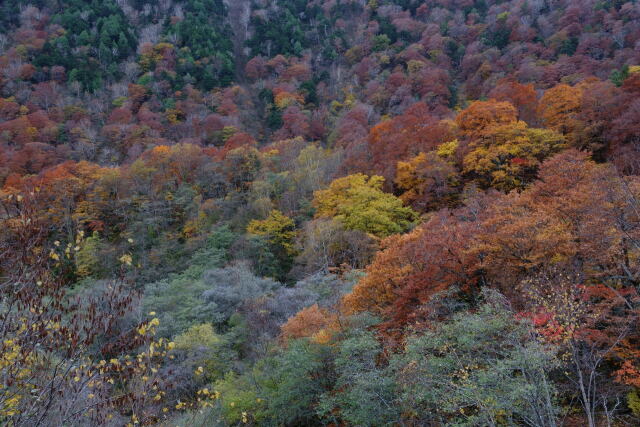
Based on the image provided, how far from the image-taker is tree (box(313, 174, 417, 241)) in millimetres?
25281

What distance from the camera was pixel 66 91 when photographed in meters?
60.0

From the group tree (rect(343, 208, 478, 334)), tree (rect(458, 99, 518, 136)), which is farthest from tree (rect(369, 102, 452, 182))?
tree (rect(343, 208, 478, 334))

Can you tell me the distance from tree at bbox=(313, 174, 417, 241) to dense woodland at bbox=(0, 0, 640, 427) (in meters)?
0.19

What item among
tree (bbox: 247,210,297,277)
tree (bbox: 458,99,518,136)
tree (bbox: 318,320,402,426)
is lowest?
tree (bbox: 247,210,297,277)

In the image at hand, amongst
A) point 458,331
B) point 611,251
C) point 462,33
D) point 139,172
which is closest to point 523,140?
point 611,251

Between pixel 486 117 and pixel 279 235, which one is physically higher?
pixel 486 117

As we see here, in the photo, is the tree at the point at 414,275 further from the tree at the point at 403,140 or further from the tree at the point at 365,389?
the tree at the point at 403,140

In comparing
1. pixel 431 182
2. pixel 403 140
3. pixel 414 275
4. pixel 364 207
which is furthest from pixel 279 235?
pixel 414 275

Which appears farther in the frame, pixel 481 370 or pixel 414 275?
pixel 414 275

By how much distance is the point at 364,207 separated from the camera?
26.4 m

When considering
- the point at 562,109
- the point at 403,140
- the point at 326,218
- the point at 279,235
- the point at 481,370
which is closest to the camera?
the point at 481,370

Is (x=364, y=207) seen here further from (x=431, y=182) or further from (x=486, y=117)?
(x=486, y=117)

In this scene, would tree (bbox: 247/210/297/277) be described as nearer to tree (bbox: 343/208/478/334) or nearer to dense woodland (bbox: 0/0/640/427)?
dense woodland (bbox: 0/0/640/427)

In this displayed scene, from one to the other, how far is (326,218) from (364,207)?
2651 mm
